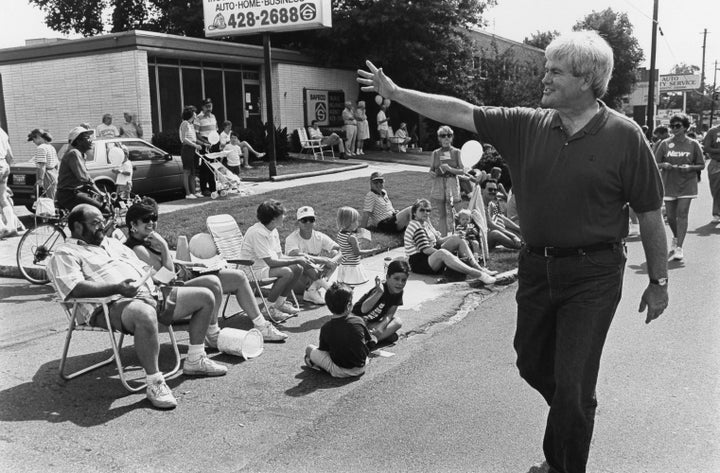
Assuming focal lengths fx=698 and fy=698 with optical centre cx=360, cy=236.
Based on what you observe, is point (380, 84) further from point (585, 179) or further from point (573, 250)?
point (573, 250)

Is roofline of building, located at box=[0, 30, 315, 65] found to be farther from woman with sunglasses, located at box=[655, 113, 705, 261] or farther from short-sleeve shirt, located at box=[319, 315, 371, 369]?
short-sleeve shirt, located at box=[319, 315, 371, 369]

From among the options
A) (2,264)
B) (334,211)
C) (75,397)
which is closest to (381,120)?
(334,211)

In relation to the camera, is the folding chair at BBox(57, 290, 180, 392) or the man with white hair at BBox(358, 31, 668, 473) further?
the folding chair at BBox(57, 290, 180, 392)

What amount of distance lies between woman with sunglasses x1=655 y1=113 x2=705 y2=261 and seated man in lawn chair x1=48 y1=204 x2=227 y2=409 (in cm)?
688

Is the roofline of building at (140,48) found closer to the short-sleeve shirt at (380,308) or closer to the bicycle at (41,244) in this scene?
the bicycle at (41,244)

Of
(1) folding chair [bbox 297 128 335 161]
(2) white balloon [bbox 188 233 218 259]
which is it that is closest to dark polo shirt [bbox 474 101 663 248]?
(2) white balloon [bbox 188 233 218 259]

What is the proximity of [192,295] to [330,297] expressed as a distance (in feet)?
3.38

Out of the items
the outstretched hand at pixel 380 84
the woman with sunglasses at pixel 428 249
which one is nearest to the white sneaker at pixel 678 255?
the woman with sunglasses at pixel 428 249

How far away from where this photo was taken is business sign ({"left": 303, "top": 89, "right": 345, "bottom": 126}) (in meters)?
26.8

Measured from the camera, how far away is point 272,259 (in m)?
6.75

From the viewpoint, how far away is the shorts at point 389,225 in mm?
11195

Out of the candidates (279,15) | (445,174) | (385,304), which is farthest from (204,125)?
(385,304)

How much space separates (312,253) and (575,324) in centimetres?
455

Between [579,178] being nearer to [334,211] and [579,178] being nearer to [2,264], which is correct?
[2,264]
